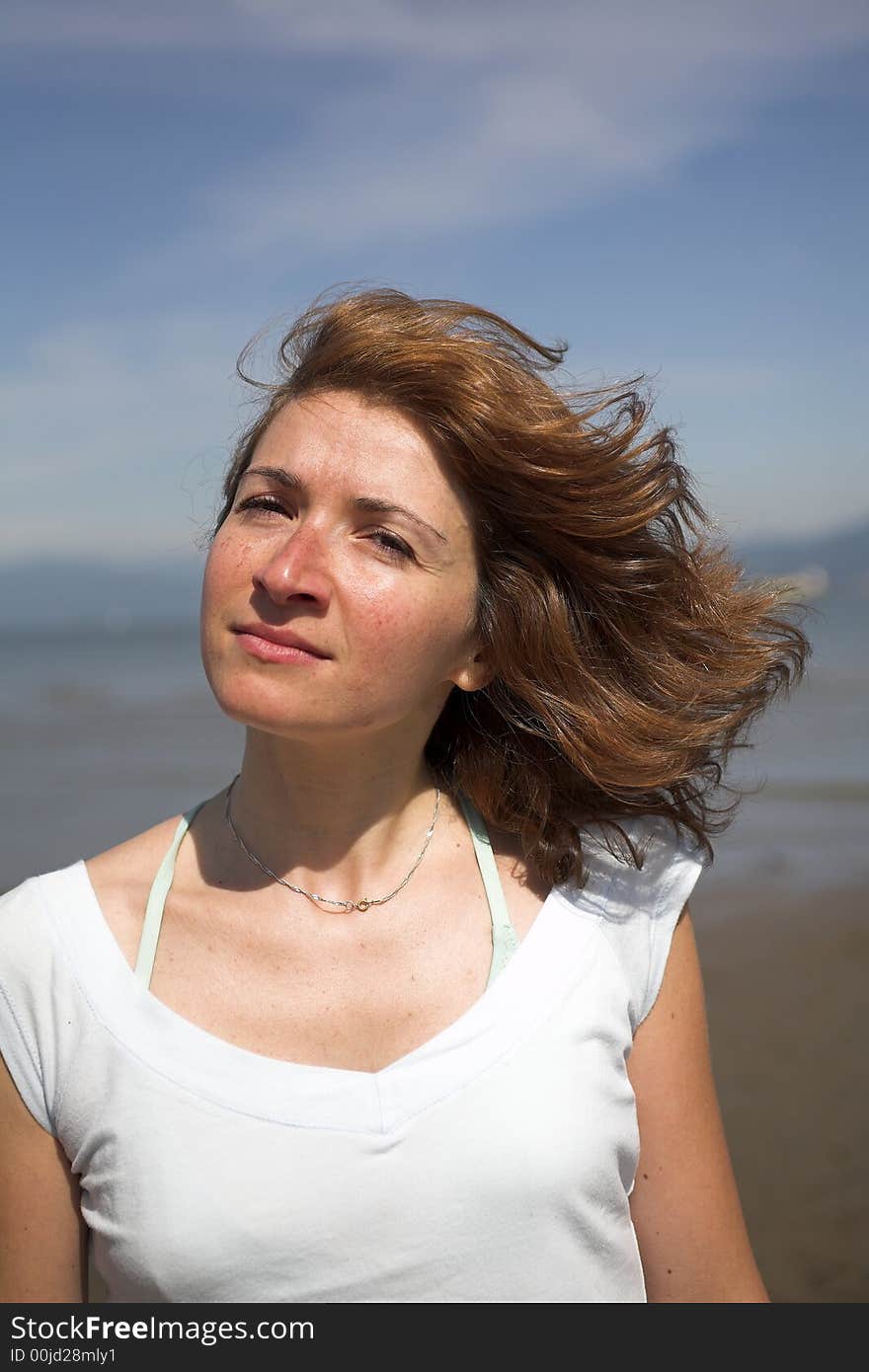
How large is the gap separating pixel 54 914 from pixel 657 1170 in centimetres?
A: 131

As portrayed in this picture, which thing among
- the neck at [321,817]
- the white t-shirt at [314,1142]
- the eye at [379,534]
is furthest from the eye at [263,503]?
the white t-shirt at [314,1142]

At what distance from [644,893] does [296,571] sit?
103 centimetres

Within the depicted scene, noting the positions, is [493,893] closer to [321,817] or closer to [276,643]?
[321,817]

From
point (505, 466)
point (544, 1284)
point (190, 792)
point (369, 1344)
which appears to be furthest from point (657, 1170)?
point (190, 792)

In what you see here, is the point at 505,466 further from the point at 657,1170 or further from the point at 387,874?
the point at 657,1170

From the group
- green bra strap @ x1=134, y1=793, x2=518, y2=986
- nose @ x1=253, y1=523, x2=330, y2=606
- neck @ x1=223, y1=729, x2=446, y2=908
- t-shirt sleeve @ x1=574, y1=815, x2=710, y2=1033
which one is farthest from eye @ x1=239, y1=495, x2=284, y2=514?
t-shirt sleeve @ x1=574, y1=815, x2=710, y2=1033

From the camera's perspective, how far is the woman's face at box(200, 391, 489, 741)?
94.2 inches

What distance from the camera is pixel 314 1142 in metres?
2.26

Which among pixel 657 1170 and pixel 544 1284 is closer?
pixel 544 1284

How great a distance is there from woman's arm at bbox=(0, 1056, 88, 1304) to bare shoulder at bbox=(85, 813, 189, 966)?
313 mm

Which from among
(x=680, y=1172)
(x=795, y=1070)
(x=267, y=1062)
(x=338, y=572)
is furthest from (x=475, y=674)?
(x=795, y=1070)

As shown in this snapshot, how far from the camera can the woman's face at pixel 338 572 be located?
2.39 m

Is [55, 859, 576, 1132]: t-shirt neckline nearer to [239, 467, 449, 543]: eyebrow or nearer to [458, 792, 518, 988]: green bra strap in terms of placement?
[458, 792, 518, 988]: green bra strap

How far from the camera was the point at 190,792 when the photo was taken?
31.5ft
